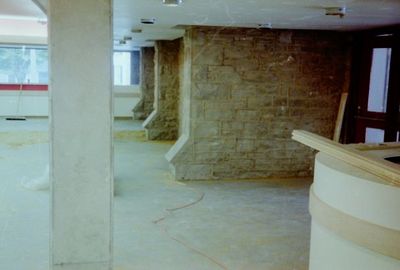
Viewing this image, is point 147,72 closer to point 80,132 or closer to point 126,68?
point 126,68

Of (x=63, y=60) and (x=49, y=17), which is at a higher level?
(x=49, y=17)

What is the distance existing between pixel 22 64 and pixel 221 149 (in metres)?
8.36

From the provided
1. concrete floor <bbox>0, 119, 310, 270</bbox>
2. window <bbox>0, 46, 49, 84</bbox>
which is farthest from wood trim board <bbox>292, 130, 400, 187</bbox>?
window <bbox>0, 46, 49, 84</bbox>

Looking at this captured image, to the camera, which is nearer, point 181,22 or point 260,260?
point 260,260

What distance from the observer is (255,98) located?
20.9ft

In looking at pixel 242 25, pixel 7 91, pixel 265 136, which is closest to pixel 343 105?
pixel 265 136

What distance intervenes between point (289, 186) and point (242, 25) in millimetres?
2166

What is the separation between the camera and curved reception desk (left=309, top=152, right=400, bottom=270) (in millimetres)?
1961

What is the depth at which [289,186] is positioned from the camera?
6.09 m

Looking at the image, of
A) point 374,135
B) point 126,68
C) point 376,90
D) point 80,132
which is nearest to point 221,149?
point 374,135

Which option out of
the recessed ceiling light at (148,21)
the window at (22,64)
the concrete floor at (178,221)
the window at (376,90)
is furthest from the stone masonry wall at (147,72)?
the window at (376,90)

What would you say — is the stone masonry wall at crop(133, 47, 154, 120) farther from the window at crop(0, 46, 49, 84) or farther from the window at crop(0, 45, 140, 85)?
the window at crop(0, 46, 49, 84)

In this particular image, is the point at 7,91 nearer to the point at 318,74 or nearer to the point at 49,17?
the point at 318,74

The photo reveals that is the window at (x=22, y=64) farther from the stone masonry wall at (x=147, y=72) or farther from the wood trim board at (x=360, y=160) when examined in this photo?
the wood trim board at (x=360, y=160)
